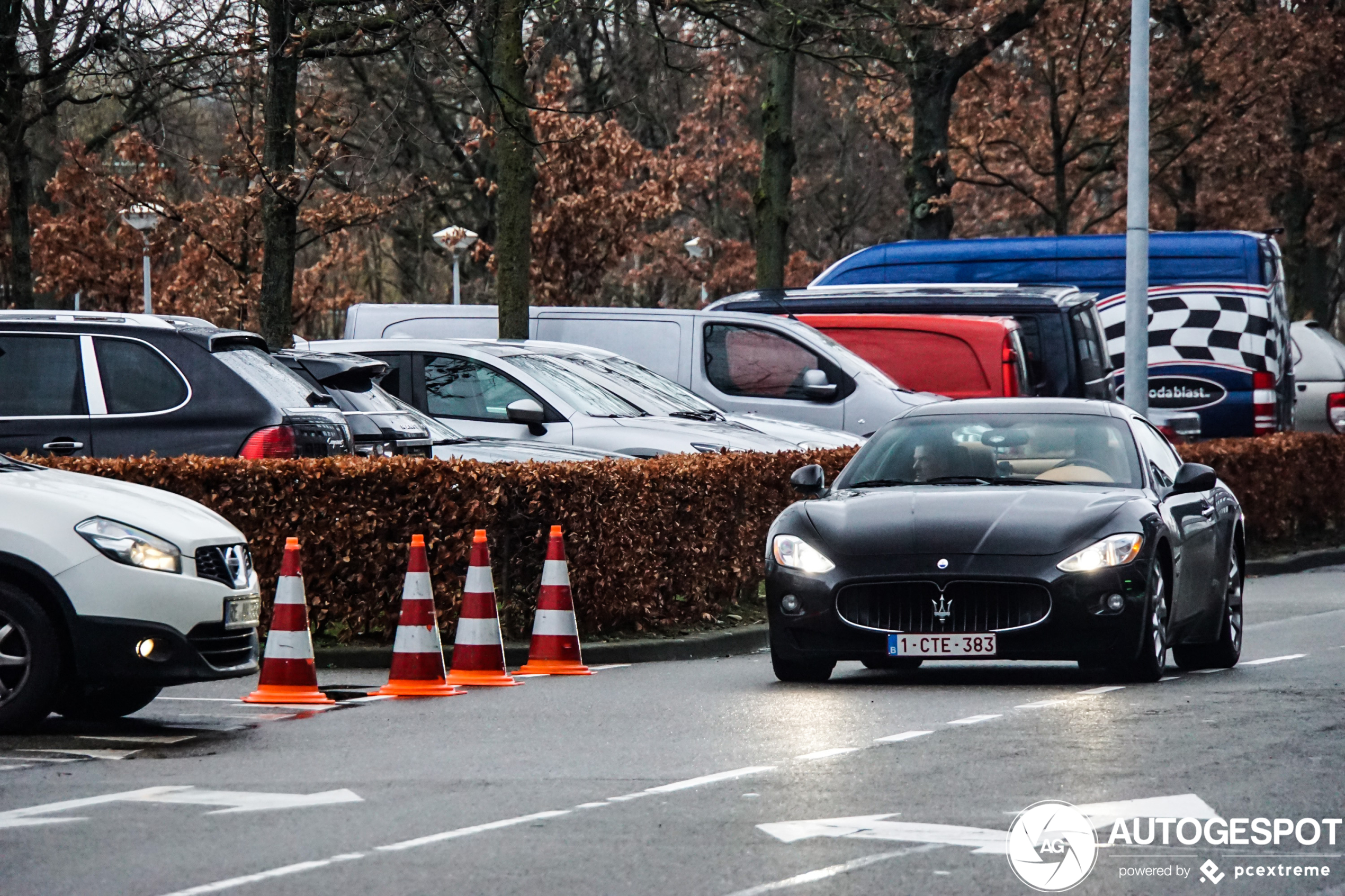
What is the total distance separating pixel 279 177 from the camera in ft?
61.7

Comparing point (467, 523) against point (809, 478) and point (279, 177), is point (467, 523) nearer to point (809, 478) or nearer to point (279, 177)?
point (809, 478)

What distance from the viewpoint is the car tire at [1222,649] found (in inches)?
476

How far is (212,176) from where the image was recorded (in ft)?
169

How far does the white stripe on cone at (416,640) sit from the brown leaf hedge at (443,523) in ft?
6.20

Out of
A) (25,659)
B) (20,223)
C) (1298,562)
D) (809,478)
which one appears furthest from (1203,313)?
(25,659)

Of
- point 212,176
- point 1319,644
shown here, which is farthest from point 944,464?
point 212,176

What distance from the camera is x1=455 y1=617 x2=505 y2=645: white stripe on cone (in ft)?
36.9

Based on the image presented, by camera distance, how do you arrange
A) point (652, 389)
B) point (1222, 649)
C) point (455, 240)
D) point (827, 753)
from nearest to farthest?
point (827, 753) < point (1222, 649) < point (652, 389) < point (455, 240)

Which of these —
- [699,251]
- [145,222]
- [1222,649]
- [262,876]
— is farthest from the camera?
[699,251]

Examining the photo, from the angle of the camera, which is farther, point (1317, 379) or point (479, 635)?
point (1317, 379)

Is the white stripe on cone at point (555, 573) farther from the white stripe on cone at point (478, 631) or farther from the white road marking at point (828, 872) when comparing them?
the white road marking at point (828, 872)

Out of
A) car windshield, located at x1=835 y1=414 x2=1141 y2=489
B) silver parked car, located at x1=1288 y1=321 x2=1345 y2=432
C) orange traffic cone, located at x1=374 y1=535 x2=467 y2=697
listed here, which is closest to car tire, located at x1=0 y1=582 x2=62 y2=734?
orange traffic cone, located at x1=374 y1=535 x2=467 y2=697

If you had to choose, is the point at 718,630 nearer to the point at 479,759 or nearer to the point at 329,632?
the point at 329,632

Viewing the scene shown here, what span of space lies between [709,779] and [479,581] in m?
3.64
